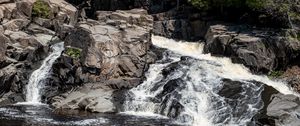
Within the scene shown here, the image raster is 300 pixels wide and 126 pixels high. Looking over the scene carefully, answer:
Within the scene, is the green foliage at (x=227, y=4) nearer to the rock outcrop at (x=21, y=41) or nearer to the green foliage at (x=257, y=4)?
the green foliage at (x=257, y=4)

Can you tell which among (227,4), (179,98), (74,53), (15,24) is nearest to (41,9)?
(15,24)

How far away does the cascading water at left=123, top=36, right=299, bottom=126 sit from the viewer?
3722 centimetres

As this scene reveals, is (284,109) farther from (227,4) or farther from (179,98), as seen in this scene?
(227,4)

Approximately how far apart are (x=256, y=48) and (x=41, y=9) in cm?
2458

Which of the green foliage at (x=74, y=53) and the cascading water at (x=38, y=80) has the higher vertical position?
the green foliage at (x=74, y=53)

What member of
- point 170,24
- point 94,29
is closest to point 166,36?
point 170,24

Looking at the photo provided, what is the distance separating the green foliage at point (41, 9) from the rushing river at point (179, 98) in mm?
8699

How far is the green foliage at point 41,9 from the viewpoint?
5550 centimetres

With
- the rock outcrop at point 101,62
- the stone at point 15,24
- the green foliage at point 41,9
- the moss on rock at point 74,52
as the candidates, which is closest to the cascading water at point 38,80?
the rock outcrop at point 101,62

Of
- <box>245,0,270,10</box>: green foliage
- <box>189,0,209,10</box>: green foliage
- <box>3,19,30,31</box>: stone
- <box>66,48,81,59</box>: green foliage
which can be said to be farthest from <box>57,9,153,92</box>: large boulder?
<box>245,0,270,10</box>: green foliage

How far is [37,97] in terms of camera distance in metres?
42.6

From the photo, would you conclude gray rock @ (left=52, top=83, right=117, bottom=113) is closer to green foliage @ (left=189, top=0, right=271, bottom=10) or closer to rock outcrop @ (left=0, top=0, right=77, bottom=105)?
rock outcrop @ (left=0, top=0, right=77, bottom=105)

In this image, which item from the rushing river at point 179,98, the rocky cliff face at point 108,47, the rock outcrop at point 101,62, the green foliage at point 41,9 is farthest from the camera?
the green foliage at point 41,9

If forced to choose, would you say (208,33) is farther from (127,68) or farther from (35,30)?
(35,30)
